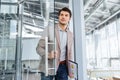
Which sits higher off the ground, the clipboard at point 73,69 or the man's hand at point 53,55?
the man's hand at point 53,55

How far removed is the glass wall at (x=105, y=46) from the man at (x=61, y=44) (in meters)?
4.06

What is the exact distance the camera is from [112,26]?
6.65 m

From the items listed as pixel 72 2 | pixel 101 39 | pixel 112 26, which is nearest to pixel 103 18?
pixel 112 26

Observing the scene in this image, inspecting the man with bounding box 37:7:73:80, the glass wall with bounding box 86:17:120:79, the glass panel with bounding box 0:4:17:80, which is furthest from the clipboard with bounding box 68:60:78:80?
the glass wall with bounding box 86:17:120:79

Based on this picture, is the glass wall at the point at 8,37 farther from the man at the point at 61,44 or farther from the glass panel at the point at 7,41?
the man at the point at 61,44

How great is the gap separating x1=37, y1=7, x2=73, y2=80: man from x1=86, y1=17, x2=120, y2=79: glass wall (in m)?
4.06

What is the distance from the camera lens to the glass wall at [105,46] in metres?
6.15

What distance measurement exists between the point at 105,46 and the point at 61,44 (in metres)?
5.86

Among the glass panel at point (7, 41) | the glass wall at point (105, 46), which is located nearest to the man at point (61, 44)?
the glass panel at point (7, 41)

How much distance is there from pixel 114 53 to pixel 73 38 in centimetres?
531

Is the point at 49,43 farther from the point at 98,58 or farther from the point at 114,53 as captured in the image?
the point at 98,58

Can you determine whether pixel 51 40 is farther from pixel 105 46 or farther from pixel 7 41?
pixel 105 46

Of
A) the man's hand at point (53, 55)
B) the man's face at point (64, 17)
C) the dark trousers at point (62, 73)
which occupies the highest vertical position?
the man's face at point (64, 17)

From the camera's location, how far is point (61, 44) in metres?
1.46
